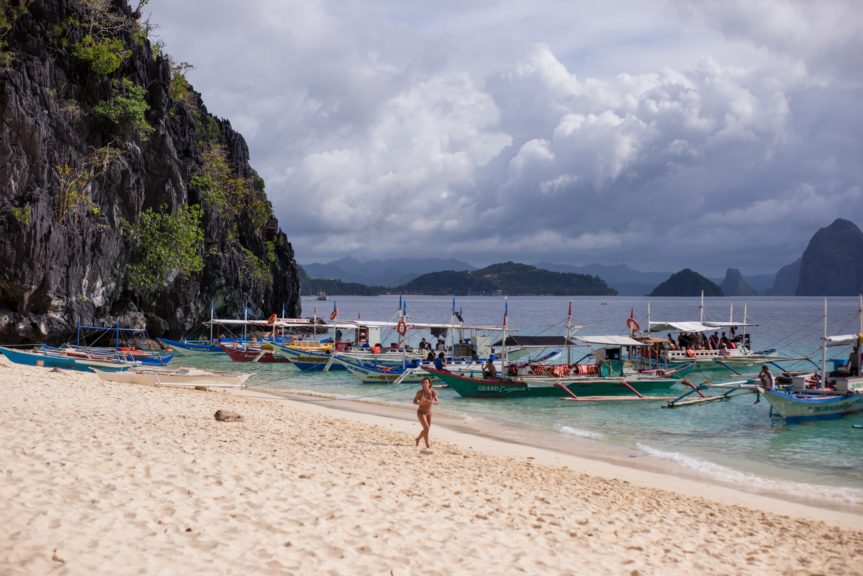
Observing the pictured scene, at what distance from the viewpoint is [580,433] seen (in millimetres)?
23516

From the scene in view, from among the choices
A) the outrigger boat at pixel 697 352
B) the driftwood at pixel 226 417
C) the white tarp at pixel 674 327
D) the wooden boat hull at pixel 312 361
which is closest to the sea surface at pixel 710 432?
the wooden boat hull at pixel 312 361

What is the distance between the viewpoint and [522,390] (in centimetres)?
3181

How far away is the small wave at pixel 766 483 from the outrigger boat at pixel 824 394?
27.6 ft

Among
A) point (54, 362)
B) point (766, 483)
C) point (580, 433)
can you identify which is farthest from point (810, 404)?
point (54, 362)

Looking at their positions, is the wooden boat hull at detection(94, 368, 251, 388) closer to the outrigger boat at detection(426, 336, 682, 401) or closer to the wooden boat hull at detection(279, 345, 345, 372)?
the outrigger boat at detection(426, 336, 682, 401)

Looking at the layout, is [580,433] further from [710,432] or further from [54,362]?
[54,362]

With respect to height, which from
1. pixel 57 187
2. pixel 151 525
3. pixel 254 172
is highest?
pixel 254 172

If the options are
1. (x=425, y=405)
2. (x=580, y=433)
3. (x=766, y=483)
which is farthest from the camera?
(x=580, y=433)

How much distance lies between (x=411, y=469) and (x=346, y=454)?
61.8 inches

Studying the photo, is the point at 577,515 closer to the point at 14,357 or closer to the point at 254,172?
the point at 14,357

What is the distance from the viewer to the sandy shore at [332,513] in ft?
24.2

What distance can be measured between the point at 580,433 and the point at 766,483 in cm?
763

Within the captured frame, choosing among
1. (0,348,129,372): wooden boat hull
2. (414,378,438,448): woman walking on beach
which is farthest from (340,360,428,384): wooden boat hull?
(414,378,438,448): woman walking on beach

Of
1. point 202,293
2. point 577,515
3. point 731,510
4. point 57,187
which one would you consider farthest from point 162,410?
point 202,293
